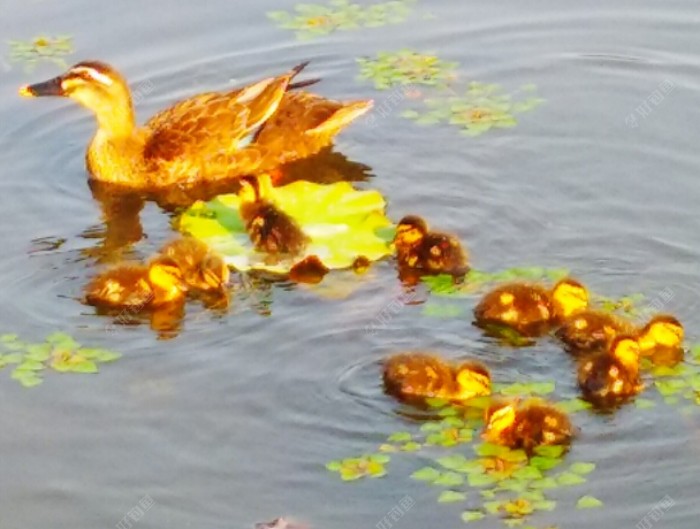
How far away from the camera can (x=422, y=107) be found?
11367 mm

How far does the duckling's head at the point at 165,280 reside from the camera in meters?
8.88

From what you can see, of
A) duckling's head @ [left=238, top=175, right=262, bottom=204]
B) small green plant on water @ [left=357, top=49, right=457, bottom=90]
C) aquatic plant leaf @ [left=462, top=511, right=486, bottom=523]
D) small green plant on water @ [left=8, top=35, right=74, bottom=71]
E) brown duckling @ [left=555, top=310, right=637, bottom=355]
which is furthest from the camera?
small green plant on water @ [left=8, top=35, right=74, bottom=71]

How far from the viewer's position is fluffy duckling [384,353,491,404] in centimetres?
776

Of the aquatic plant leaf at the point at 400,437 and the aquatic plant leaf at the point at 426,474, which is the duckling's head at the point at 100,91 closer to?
the aquatic plant leaf at the point at 400,437

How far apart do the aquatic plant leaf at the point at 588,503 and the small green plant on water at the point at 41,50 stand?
6381mm

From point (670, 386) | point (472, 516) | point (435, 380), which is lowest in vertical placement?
point (472, 516)

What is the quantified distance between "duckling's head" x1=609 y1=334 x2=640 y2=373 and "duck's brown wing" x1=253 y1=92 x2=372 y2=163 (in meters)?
3.64

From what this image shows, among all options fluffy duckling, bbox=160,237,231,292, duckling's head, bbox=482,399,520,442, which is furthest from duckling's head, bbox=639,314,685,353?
fluffy duckling, bbox=160,237,231,292

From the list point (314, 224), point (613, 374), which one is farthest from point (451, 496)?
point (314, 224)

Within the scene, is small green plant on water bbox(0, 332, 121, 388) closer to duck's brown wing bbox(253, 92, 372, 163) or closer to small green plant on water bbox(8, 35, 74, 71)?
Answer: duck's brown wing bbox(253, 92, 372, 163)

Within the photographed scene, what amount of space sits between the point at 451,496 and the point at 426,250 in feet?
7.28

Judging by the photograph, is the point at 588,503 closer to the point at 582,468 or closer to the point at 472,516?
the point at 582,468

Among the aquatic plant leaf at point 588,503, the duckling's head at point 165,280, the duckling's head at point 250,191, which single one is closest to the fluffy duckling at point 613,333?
the aquatic plant leaf at point 588,503

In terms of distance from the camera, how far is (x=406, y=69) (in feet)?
38.9
